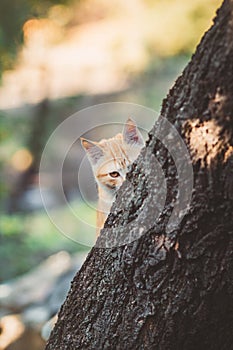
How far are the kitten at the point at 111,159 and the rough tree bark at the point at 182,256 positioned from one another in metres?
0.47

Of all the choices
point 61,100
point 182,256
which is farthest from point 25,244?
point 182,256

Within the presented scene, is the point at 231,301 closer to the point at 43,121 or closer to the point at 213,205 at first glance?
the point at 213,205

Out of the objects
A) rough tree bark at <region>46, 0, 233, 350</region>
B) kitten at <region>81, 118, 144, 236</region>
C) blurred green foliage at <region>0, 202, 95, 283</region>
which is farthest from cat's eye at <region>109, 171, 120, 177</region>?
blurred green foliage at <region>0, 202, 95, 283</region>

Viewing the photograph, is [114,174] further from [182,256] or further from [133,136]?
[182,256]

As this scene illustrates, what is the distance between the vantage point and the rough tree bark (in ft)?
4.36

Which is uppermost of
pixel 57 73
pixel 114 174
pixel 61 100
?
pixel 57 73

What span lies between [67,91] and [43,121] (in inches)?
43.5

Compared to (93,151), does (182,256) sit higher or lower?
lower

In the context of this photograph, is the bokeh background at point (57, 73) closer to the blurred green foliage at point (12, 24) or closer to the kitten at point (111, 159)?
the blurred green foliage at point (12, 24)

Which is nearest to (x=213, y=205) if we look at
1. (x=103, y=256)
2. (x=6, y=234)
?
(x=103, y=256)

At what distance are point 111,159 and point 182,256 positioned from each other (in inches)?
28.5

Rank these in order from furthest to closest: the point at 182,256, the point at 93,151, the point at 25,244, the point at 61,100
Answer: the point at 61,100 → the point at 25,244 → the point at 93,151 → the point at 182,256

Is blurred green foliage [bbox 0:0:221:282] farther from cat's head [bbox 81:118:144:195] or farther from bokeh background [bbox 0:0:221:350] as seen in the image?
cat's head [bbox 81:118:144:195]

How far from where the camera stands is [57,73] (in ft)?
22.1
